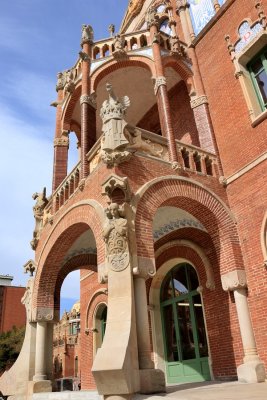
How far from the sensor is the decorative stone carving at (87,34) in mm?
10914

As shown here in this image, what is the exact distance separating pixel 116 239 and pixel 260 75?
5.99 m

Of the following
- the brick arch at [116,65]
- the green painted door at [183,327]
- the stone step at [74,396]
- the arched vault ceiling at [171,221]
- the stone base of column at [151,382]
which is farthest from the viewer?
the brick arch at [116,65]

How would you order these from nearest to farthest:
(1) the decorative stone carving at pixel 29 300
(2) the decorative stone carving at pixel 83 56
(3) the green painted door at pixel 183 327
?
(3) the green painted door at pixel 183 327, (1) the decorative stone carving at pixel 29 300, (2) the decorative stone carving at pixel 83 56

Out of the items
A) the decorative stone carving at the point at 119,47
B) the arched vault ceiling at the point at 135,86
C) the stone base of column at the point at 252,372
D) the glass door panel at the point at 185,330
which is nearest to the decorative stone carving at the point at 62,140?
the arched vault ceiling at the point at 135,86

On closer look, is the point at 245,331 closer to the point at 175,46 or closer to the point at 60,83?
the point at 175,46

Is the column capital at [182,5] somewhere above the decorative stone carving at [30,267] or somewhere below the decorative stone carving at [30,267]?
above

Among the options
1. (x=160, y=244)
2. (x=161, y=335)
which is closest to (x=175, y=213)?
(x=160, y=244)

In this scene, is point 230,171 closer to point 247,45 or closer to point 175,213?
point 175,213

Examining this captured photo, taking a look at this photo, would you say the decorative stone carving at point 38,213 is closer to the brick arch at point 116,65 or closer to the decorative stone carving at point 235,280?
the brick arch at point 116,65

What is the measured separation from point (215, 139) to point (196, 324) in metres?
4.93

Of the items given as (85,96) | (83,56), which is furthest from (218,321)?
(83,56)

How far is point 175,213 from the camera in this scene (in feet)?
31.1

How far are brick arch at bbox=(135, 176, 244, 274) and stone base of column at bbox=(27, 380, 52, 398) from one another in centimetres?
508

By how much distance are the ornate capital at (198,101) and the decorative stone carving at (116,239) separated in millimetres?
5281
